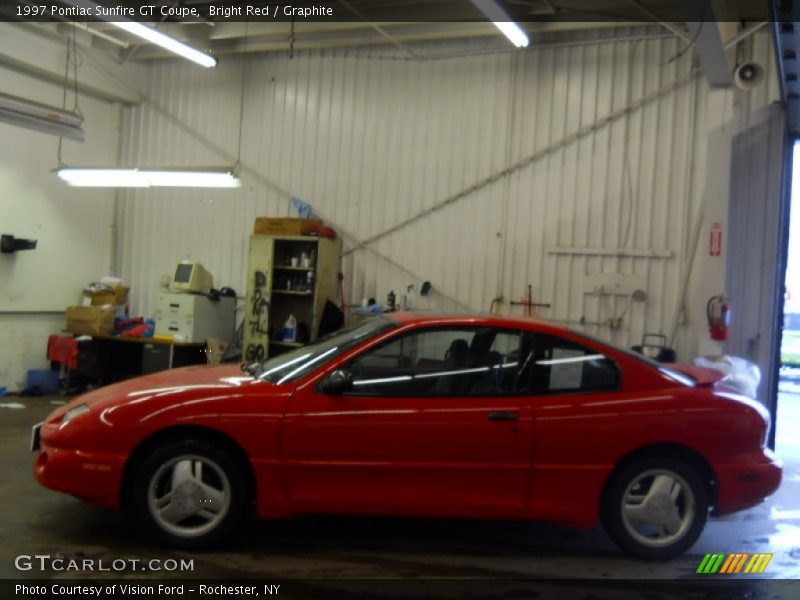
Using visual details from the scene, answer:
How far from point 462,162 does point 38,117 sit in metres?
4.61

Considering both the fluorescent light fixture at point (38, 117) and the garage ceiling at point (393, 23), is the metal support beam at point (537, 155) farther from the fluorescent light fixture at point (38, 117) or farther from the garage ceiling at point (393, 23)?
the fluorescent light fixture at point (38, 117)

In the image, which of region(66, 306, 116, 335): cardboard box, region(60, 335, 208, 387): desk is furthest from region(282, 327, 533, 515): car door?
region(66, 306, 116, 335): cardboard box

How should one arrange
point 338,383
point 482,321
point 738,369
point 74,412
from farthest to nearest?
point 738,369 → point 482,321 → point 74,412 → point 338,383

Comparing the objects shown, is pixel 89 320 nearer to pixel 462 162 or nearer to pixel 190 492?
pixel 462 162

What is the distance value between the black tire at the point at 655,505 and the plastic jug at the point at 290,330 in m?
5.53

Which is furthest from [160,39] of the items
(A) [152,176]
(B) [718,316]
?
(B) [718,316]

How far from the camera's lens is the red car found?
4.17 meters

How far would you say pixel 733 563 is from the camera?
4.59 metres

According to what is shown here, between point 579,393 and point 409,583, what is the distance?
4.80ft

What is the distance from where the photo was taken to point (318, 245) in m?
9.09

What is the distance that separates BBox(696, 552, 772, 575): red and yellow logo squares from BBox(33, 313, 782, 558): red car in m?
0.20

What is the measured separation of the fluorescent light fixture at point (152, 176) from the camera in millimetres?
8086

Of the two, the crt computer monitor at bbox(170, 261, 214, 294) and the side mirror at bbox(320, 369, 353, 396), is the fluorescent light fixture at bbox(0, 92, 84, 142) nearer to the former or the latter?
the crt computer monitor at bbox(170, 261, 214, 294)

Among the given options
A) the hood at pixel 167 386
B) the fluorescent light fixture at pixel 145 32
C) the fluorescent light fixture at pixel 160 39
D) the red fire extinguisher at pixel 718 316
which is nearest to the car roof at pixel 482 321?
the hood at pixel 167 386
